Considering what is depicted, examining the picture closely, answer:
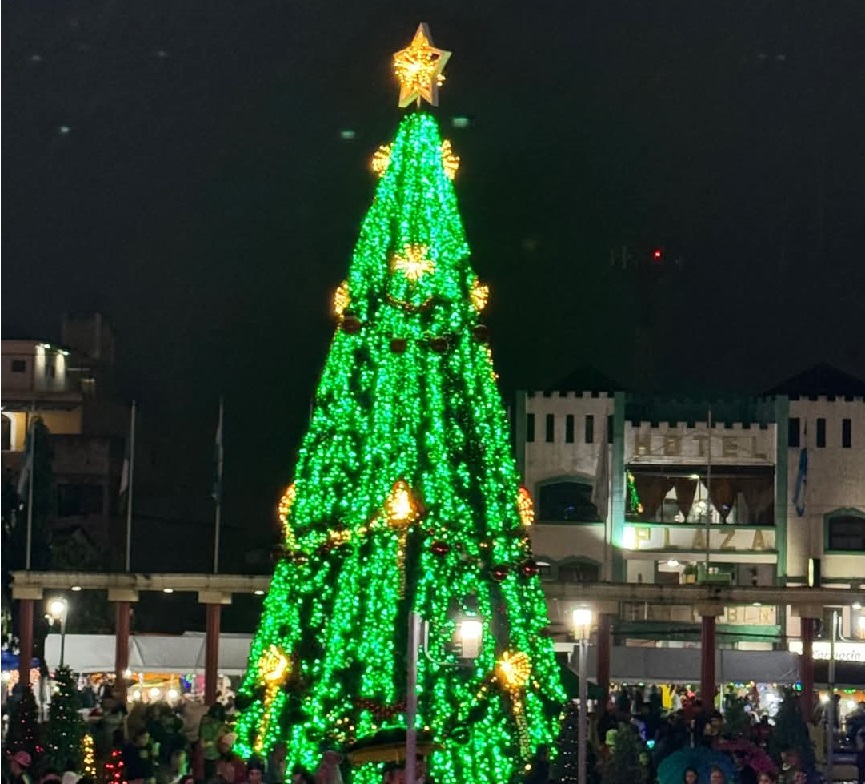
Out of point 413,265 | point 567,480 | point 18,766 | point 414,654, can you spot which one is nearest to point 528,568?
point 413,265

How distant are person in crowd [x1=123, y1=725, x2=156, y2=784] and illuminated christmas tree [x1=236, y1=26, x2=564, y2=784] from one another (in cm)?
116

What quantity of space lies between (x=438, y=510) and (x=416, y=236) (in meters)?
3.40

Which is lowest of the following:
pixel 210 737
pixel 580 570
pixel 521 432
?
pixel 210 737

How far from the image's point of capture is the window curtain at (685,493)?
63812 millimetres

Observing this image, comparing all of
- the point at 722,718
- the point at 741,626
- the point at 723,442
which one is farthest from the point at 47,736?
the point at 723,442

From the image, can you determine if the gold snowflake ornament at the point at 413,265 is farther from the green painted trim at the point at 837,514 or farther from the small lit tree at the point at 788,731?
the green painted trim at the point at 837,514

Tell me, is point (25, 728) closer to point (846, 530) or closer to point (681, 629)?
point (681, 629)

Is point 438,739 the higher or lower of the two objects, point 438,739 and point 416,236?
the lower

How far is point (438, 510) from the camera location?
82.5 ft

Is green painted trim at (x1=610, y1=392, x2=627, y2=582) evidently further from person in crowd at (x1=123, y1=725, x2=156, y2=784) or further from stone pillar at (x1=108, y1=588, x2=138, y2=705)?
person in crowd at (x1=123, y1=725, x2=156, y2=784)

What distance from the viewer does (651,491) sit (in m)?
64.4

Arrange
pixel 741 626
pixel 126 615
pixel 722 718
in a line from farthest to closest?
pixel 741 626
pixel 126 615
pixel 722 718

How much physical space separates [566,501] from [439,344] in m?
39.0

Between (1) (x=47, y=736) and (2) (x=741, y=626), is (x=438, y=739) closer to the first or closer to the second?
(1) (x=47, y=736)
